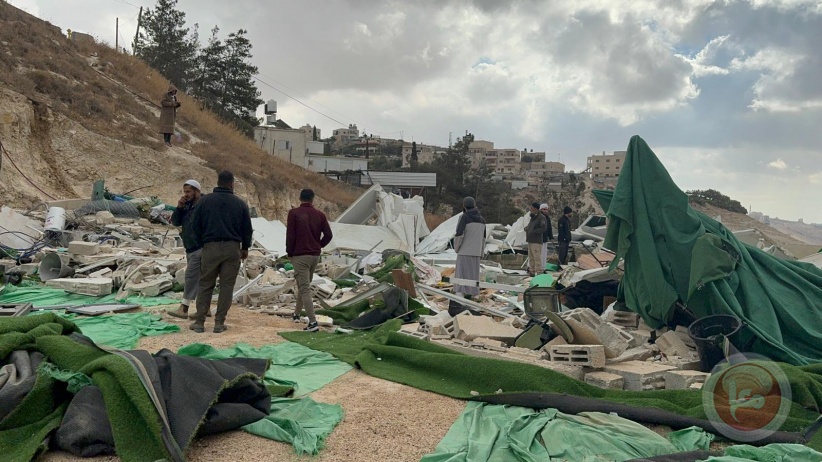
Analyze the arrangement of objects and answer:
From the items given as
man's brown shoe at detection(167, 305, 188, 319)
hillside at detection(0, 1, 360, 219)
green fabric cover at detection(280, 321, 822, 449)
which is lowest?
man's brown shoe at detection(167, 305, 188, 319)

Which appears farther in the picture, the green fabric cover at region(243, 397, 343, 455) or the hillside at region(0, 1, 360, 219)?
the hillside at region(0, 1, 360, 219)

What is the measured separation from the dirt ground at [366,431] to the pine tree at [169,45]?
1548 inches

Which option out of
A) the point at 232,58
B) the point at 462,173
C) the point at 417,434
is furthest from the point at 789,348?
the point at 462,173

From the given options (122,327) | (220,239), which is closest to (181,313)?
(122,327)

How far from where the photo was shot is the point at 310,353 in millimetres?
6309

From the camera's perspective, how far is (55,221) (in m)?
12.8

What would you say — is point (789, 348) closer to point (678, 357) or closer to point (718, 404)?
point (678, 357)

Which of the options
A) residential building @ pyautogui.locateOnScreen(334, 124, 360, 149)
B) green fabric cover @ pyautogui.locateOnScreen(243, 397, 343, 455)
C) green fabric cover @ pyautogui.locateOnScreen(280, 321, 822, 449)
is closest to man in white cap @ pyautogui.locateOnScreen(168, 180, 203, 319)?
green fabric cover @ pyautogui.locateOnScreen(280, 321, 822, 449)

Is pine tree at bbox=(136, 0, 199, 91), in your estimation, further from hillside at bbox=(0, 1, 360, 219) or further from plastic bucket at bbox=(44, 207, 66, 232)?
plastic bucket at bbox=(44, 207, 66, 232)

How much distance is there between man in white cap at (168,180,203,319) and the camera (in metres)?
7.66

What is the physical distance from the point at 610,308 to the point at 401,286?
3014 mm

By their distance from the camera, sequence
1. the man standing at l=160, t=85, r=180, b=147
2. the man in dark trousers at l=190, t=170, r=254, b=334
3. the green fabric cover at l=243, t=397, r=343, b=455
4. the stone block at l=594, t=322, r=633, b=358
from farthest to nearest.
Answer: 1. the man standing at l=160, t=85, r=180, b=147
2. the man in dark trousers at l=190, t=170, r=254, b=334
3. the stone block at l=594, t=322, r=633, b=358
4. the green fabric cover at l=243, t=397, r=343, b=455

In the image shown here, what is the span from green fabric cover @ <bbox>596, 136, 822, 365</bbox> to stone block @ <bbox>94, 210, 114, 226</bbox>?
11449mm

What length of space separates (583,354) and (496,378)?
2.97ft
